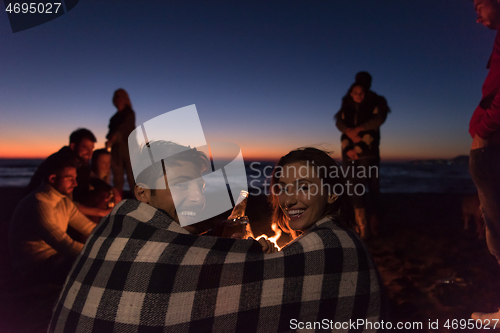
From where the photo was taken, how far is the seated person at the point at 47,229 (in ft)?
7.41

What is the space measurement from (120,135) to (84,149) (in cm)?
41

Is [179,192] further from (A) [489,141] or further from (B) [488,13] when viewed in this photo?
(B) [488,13]

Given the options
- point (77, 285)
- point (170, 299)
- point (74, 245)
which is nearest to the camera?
point (170, 299)

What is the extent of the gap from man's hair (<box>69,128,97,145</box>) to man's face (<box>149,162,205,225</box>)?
2.22 m

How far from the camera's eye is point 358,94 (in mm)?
2932

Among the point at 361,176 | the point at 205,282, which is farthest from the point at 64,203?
the point at 361,176

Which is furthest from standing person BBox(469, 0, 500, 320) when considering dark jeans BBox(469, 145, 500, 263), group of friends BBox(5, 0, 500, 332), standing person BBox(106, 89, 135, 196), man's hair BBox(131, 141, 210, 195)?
standing person BBox(106, 89, 135, 196)

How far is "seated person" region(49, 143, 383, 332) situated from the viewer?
75cm

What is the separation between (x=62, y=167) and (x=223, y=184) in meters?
1.93

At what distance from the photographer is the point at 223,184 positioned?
4.96ft

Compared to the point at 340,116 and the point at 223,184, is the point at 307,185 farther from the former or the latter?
the point at 340,116

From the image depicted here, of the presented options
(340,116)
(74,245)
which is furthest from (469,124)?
(74,245)

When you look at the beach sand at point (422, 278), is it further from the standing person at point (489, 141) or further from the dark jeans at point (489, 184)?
the dark jeans at point (489, 184)

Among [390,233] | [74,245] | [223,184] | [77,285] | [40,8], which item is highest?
[40,8]
